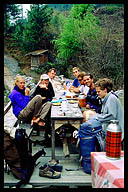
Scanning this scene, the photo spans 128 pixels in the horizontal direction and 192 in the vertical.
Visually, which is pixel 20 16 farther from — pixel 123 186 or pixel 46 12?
pixel 123 186

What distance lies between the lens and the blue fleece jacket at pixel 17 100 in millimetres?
4297

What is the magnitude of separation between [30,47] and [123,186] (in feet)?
59.4

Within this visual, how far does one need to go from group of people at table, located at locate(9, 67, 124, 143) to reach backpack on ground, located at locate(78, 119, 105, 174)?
0.10 m

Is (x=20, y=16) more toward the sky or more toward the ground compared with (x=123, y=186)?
more toward the sky

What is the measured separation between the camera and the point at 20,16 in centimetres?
2333

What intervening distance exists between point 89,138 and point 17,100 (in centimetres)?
167

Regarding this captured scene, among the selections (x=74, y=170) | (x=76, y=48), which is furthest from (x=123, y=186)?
(x=76, y=48)

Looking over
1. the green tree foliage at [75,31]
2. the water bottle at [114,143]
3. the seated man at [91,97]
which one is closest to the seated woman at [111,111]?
the water bottle at [114,143]

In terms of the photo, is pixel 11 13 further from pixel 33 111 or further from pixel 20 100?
pixel 33 111

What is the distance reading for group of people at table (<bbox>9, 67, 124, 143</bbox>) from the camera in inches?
128

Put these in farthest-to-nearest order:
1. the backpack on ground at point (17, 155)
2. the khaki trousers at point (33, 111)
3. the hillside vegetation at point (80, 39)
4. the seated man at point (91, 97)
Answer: the hillside vegetation at point (80, 39) → the seated man at point (91, 97) → the khaki trousers at point (33, 111) → the backpack on ground at point (17, 155)

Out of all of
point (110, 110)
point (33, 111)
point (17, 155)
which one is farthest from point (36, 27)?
point (17, 155)

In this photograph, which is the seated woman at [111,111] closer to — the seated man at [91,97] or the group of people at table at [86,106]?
the group of people at table at [86,106]

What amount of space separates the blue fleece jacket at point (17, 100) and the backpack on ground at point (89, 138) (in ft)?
4.94
